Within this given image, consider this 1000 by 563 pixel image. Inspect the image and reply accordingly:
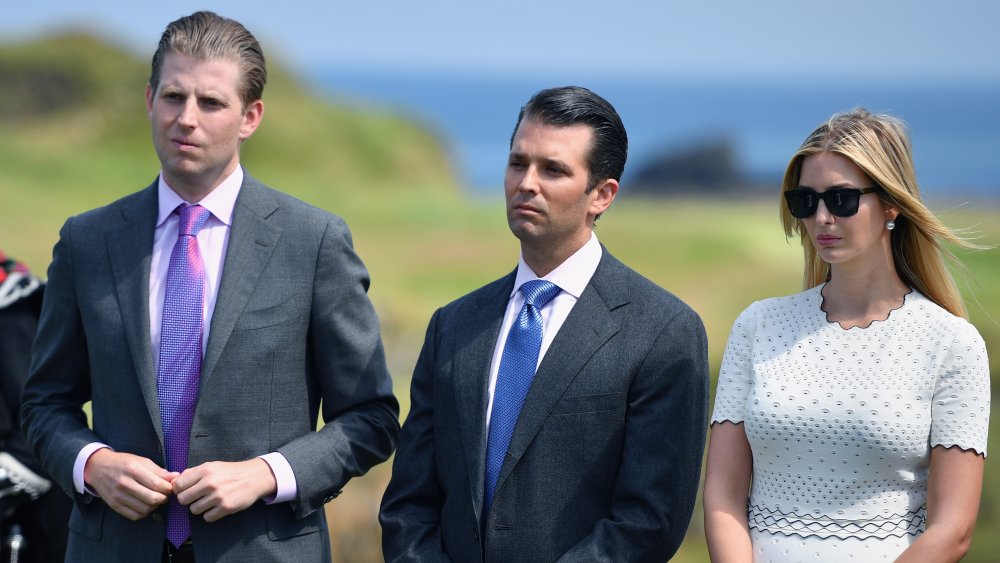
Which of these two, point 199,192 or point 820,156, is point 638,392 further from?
point 199,192

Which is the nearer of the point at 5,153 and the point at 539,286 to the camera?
the point at 539,286

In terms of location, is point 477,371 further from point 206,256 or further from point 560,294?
point 206,256

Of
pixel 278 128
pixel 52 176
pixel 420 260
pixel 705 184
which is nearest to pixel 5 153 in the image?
pixel 52 176

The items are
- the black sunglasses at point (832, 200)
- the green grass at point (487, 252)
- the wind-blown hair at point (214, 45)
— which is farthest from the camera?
the green grass at point (487, 252)

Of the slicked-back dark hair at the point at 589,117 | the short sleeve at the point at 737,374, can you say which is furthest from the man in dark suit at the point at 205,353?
the short sleeve at the point at 737,374

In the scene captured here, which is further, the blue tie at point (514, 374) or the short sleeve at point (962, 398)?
the blue tie at point (514, 374)

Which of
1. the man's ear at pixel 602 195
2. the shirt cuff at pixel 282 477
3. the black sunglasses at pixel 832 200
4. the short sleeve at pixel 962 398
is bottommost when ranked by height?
the shirt cuff at pixel 282 477

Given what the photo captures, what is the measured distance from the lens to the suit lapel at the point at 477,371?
3477mm

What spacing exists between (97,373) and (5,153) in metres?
13.4

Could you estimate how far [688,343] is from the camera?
3477mm

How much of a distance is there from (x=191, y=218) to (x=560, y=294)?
3.72 ft

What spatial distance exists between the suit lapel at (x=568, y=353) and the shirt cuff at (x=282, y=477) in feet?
2.04

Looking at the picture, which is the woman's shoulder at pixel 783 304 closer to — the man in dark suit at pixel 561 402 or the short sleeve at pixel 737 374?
the short sleeve at pixel 737 374

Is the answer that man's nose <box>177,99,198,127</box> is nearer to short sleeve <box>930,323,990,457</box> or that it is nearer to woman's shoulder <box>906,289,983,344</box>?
woman's shoulder <box>906,289,983,344</box>
